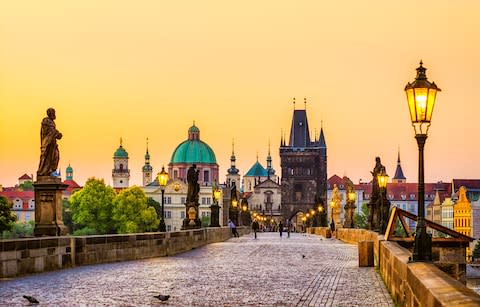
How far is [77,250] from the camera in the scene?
2316 centimetres

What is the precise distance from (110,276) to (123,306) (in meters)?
6.06

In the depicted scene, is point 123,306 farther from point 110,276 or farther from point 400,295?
point 110,276

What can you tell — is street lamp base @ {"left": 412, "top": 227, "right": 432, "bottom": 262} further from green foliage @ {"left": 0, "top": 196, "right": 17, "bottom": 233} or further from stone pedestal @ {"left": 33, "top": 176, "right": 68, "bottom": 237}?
green foliage @ {"left": 0, "top": 196, "right": 17, "bottom": 233}

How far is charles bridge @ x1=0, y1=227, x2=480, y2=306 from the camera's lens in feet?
44.4

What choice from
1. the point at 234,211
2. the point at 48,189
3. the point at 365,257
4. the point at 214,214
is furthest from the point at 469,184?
the point at 48,189

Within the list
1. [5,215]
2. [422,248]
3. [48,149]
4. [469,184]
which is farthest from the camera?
[469,184]

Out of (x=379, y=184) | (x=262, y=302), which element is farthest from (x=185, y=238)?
(x=262, y=302)

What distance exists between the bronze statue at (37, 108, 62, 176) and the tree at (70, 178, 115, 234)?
10619 cm

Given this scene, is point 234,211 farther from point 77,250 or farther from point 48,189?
point 77,250

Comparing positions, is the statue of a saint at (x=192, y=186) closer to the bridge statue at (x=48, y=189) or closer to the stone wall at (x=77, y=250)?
the stone wall at (x=77, y=250)

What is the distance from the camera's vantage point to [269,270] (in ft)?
75.3

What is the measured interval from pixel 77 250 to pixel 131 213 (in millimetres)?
112303

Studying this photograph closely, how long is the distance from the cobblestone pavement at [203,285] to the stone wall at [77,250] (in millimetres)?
395

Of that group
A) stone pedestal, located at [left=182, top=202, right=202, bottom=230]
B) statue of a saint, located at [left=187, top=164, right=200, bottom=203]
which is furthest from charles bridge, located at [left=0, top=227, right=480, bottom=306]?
statue of a saint, located at [left=187, top=164, right=200, bottom=203]
